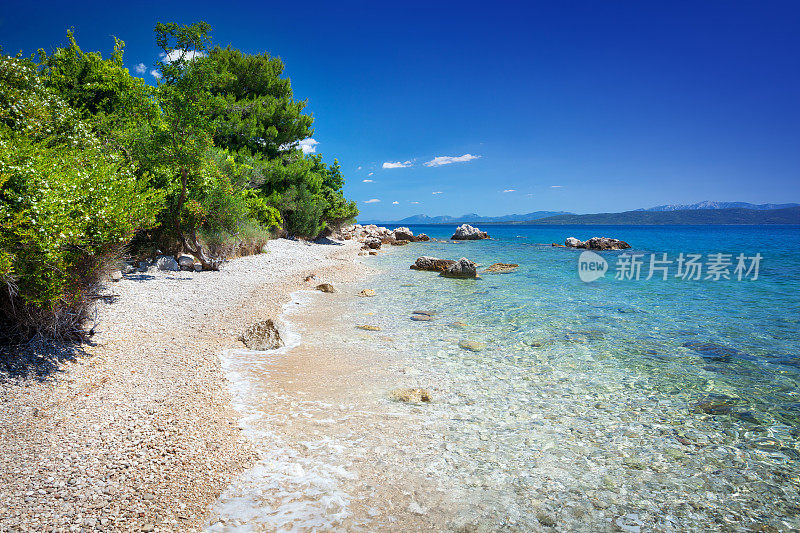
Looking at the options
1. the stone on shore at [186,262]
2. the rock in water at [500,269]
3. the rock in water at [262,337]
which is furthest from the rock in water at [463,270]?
A: the rock in water at [262,337]

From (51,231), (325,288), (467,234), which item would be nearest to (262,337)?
(51,231)

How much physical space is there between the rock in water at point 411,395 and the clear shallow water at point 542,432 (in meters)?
0.23

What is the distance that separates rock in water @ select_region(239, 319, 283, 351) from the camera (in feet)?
30.5

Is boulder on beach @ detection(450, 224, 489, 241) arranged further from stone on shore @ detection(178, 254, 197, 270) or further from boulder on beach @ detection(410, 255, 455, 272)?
stone on shore @ detection(178, 254, 197, 270)

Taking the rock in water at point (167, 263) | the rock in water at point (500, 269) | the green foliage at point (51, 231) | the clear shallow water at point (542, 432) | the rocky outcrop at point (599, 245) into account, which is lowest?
the clear shallow water at point (542, 432)

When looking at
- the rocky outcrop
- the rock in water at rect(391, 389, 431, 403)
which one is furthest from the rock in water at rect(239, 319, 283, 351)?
the rocky outcrop

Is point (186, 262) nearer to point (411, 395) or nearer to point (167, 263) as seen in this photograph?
point (167, 263)

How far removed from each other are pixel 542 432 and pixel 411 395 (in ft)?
7.72

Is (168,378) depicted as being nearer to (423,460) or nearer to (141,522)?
(141,522)

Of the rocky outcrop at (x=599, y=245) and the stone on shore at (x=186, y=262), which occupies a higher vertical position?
the stone on shore at (x=186, y=262)

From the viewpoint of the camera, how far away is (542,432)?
6129mm

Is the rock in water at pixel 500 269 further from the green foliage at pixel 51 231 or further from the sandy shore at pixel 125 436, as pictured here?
the green foliage at pixel 51 231

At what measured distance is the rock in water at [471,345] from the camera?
10.0 metres

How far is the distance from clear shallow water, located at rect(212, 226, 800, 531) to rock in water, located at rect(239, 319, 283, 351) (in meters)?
0.82
